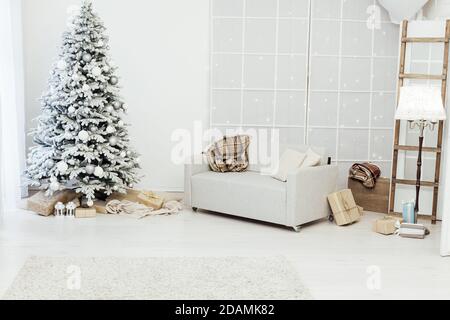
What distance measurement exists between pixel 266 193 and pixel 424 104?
1539mm

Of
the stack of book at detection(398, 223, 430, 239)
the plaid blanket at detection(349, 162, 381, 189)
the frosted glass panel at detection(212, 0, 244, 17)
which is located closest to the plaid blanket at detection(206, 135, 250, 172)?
the plaid blanket at detection(349, 162, 381, 189)

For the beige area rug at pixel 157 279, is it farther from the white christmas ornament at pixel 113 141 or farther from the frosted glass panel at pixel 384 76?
the frosted glass panel at pixel 384 76

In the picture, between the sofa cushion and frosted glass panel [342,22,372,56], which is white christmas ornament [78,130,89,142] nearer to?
the sofa cushion

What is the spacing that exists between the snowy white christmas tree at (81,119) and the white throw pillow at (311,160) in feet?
5.37

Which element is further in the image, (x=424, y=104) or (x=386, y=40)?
(x=386, y=40)

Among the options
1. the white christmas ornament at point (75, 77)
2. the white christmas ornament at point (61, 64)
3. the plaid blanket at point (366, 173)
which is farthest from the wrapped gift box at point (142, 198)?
the plaid blanket at point (366, 173)

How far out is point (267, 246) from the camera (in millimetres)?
4922

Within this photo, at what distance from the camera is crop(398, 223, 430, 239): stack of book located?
525 centimetres

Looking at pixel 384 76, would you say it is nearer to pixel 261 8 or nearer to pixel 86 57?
pixel 261 8

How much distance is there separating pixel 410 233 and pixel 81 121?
296 cm

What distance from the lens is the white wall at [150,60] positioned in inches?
262

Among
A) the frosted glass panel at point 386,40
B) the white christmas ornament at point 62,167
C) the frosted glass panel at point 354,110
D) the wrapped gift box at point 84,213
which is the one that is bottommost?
the wrapped gift box at point 84,213

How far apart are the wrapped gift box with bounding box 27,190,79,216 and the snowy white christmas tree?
0.43 ft

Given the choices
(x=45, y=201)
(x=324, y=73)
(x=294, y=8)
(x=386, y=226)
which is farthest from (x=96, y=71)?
(x=386, y=226)
